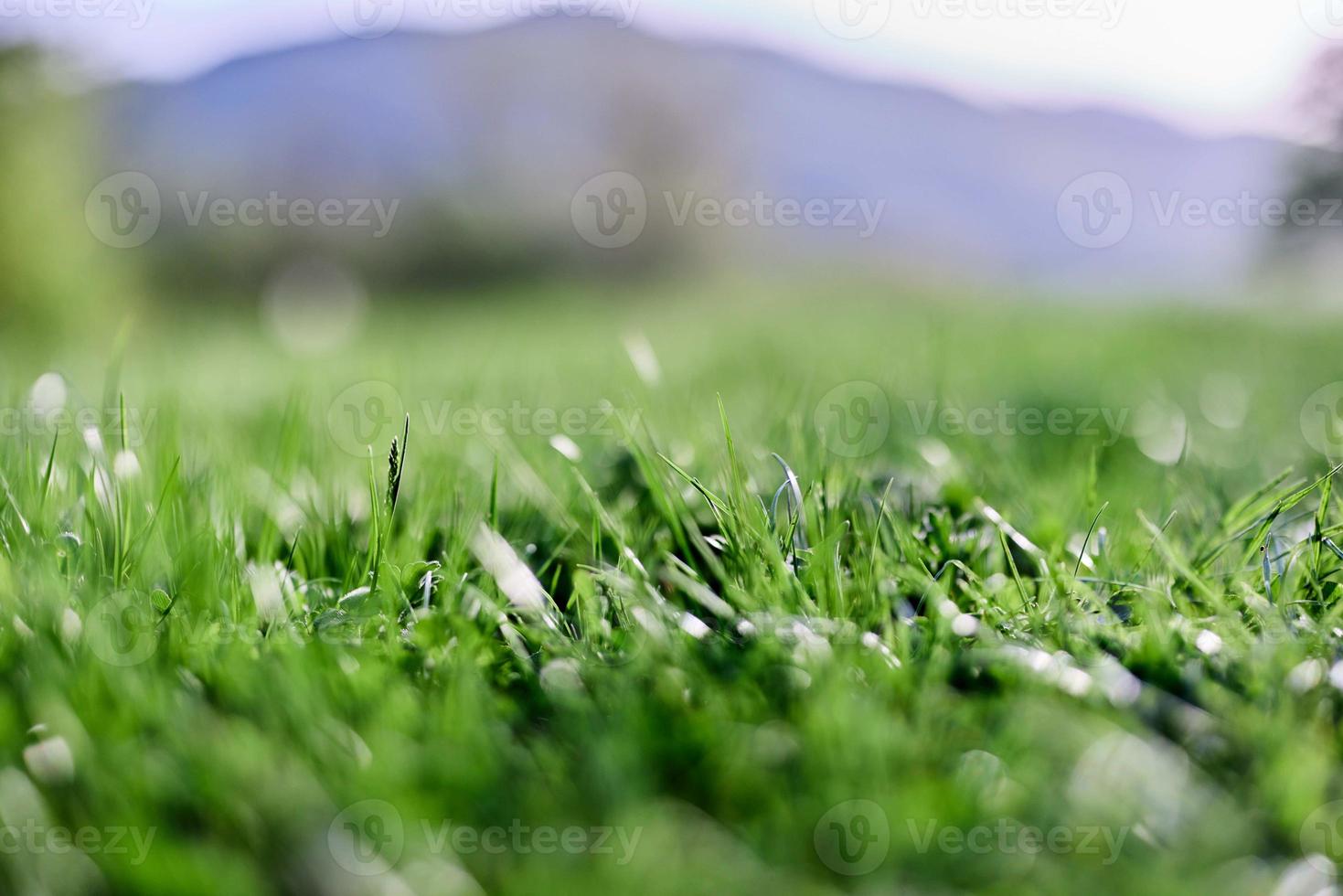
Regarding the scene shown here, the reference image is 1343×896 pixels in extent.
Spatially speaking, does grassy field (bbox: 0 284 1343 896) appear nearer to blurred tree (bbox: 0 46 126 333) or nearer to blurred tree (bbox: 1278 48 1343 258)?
blurred tree (bbox: 1278 48 1343 258)

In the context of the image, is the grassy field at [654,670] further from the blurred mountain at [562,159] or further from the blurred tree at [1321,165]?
the blurred mountain at [562,159]

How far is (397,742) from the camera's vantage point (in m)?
0.96

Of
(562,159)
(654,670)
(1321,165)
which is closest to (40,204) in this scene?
(654,670)

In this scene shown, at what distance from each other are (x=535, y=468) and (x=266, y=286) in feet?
78.3

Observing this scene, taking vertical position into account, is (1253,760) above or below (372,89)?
below

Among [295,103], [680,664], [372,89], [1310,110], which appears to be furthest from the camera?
[372,89]

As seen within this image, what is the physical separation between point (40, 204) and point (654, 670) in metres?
11.4

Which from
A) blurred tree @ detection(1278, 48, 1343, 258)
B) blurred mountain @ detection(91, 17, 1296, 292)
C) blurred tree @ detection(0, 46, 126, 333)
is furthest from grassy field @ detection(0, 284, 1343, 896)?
blurred mountain @ detection(91, 17, 1296, 292)

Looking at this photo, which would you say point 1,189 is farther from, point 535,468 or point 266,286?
point 266,286

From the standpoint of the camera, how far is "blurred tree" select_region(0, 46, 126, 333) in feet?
31.4

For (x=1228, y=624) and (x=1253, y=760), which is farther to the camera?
(x=1228, y=624)

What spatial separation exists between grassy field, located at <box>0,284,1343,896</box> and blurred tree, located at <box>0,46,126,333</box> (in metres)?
9.32

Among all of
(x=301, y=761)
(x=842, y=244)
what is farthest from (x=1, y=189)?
(x=842, y=244)

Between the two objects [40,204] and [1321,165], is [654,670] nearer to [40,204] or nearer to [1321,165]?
[40,204]
